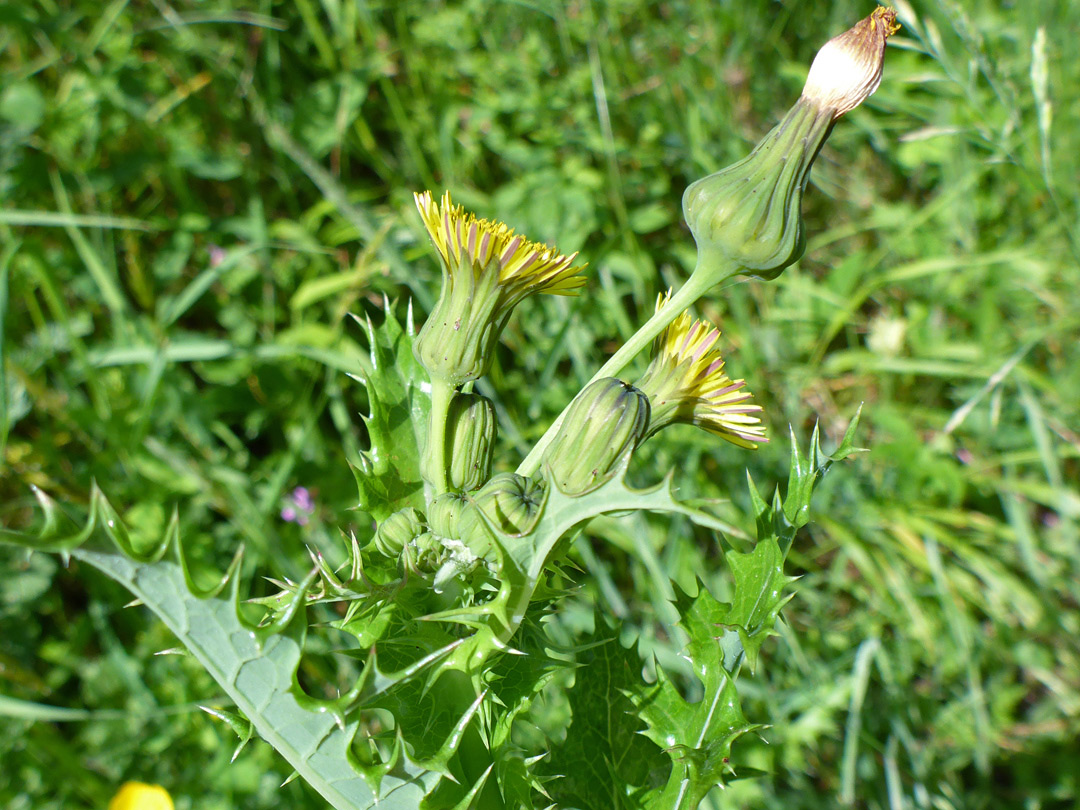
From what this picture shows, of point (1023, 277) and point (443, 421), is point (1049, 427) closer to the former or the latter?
point (1023, 277)

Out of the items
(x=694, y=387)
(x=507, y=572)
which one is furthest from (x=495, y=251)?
(x=507, y=572)

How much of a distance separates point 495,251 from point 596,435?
41 cm

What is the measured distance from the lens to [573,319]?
272 centimetres

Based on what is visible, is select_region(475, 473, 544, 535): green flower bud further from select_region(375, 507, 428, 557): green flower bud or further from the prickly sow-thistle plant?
select_region(375, 507, 428, 557): green flower bud

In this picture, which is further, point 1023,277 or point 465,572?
point 1023,277

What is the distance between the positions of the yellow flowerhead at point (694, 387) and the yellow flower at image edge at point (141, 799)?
1.61 metres

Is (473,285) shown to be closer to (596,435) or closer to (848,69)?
(596,435)

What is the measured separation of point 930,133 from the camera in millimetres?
2262

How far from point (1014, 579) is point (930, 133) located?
1.73m

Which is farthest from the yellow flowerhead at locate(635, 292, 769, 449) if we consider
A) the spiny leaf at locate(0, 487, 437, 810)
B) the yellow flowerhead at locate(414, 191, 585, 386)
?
the spiny leaf at locate(0, 487, 437, 810)

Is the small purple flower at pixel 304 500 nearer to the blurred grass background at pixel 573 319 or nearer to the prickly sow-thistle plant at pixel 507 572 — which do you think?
the blurred grass background at pixel 573 319

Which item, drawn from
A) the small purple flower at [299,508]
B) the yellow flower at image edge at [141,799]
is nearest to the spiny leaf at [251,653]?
the yellow flower at image edge at [141,799]

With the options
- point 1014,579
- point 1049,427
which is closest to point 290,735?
point 1014,579

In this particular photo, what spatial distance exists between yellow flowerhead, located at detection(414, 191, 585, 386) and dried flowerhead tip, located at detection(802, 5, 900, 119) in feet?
1.74
